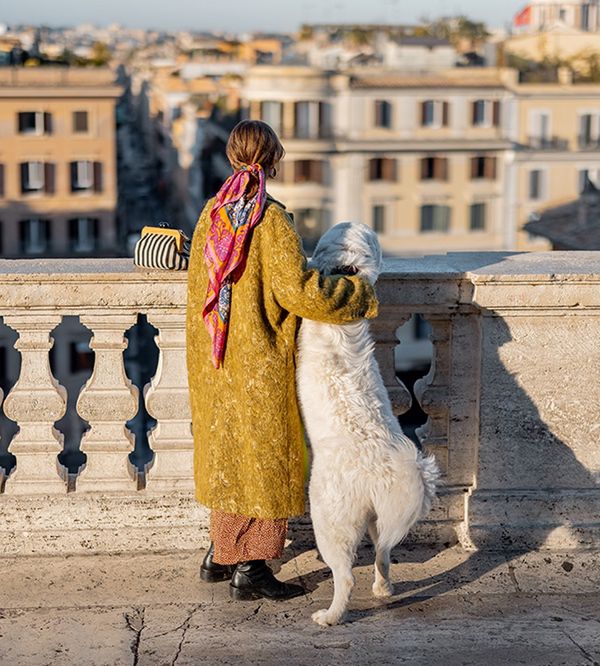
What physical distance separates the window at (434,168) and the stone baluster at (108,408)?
4739 cm

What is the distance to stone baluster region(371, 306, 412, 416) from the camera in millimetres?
4805

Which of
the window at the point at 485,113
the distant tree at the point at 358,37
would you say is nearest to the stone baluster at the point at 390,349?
the window at the point at 485,113

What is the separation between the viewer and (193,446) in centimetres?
481

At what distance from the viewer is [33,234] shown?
48281 millimetres

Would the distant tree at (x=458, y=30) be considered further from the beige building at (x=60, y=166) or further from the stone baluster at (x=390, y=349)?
the stone baluster at (x=390, y=349)

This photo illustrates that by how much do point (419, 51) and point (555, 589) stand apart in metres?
51.2

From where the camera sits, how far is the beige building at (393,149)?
163ft

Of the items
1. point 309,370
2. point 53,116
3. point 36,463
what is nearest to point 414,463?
point 309,370

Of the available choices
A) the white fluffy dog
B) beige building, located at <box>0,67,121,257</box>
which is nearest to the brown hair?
the white fluffy dog

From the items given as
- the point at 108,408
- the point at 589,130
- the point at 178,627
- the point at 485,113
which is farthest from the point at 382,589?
the point at 589,130

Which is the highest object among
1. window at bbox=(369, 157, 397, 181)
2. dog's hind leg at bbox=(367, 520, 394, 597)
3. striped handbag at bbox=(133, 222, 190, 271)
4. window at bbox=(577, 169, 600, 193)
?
striped handbag at bbox=(133, 222, 190, 271)

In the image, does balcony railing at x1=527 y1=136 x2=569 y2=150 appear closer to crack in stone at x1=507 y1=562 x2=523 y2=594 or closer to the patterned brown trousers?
crack in stone at x1=507 y1=562 x2=523 y2=594

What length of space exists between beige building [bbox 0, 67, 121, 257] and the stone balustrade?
43006mm

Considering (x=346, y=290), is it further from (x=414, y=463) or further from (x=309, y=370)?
(x=414, y=463)
